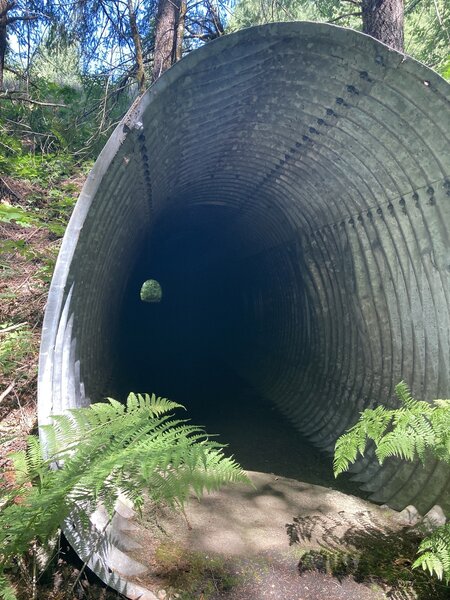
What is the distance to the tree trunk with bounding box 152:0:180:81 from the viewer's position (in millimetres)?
7922

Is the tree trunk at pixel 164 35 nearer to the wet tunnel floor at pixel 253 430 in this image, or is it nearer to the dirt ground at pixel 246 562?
Answer: the wet tunnel floor at pixel 253 430

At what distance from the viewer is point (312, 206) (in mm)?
5512

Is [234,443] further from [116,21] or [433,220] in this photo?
[116,21]

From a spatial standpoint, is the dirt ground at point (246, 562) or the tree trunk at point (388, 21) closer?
the dirt ground at point (246, 562)

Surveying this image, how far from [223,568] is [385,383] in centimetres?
250

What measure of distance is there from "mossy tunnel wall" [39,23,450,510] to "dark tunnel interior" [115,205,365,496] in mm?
376

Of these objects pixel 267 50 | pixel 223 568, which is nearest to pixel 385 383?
pixel 223 568

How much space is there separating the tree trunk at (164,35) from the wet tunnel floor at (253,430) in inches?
219

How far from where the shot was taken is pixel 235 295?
11.5 meters

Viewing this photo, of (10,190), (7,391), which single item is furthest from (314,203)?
(10,190)

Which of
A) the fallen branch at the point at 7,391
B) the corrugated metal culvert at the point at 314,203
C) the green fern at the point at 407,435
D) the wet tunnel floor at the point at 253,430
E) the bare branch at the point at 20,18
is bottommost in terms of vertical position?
the wet tunnel floor at the point at 253,430

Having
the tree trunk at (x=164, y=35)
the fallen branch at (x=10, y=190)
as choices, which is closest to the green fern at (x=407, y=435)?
the fallen branch at (x=10, y=190)

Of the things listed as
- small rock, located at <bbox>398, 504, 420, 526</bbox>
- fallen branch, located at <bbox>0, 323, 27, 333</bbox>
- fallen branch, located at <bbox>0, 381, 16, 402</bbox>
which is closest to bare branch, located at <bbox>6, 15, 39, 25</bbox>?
fallen branch, located at <bbox>0, 323, 27, 333</bbox>

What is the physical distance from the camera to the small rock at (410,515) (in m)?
3.63
